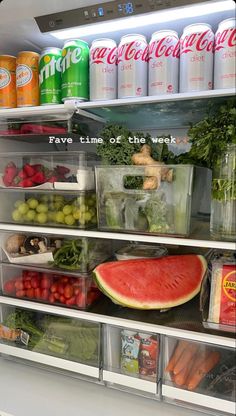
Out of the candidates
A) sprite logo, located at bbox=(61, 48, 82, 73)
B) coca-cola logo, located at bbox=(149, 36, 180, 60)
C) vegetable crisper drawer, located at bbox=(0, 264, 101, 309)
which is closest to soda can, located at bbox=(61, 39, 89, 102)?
sprite logo, located at bbox=(61, 48, 82, 73)

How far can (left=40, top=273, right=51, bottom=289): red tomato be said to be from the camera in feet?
3.67

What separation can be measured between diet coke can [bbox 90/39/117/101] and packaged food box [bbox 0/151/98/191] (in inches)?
7.7

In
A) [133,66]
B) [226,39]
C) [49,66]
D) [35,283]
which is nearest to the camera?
[226,39]

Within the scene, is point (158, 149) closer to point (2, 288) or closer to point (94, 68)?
point (94, 68)

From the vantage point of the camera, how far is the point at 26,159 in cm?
111

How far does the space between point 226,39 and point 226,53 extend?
0.03m

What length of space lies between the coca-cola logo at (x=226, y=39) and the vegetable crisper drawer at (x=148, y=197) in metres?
0.32

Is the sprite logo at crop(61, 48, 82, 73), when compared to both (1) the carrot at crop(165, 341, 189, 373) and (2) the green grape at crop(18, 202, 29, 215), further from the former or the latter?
(1) the carrot at crop(165, 341, 189, 373)

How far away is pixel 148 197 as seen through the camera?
0.96m

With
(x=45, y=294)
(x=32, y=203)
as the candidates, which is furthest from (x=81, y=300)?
(x=32, y=203)

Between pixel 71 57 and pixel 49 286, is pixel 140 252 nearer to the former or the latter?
pixel 49 286

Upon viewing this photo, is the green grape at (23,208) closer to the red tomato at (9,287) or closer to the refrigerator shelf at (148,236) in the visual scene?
the refrigerator shelf at (148,236)

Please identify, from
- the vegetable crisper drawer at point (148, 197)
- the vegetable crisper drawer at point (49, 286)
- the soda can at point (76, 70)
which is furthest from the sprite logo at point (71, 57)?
the vegetable crisper drawer at point (49, 286)

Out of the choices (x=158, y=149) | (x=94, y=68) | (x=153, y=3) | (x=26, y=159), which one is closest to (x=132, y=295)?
(x=158, y=149)
